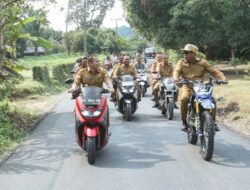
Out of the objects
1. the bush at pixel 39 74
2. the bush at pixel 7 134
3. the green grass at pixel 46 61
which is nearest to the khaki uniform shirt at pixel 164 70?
the bush at pixel 7 134

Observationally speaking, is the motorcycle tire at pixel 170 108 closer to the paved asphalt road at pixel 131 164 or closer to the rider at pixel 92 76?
the paved asphalt road at pixel 131 164

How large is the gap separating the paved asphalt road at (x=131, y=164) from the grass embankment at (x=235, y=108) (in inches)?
23.3

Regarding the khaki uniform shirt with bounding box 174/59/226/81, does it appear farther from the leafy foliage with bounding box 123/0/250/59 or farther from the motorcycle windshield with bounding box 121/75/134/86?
the leafy foliage with bounding box 123/0/250/59

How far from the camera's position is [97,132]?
7.82 meters

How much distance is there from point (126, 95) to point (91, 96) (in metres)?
4.86

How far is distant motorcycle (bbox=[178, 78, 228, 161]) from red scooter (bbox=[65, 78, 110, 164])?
5.07ft

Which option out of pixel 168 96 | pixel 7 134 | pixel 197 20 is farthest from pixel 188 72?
pixel 197 20

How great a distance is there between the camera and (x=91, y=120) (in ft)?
25.6

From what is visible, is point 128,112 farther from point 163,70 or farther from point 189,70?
point 189,70

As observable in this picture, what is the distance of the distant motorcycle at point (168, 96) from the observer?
1259cm

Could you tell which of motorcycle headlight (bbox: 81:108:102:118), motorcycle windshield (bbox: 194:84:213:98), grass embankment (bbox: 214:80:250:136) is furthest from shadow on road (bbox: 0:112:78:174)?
grass embankment (bbox: 214:80:250:136)

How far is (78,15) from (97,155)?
8210 centimetres

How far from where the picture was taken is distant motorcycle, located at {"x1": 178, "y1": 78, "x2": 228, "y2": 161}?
7.48m

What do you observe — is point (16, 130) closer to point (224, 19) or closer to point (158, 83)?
point (158, 83)
